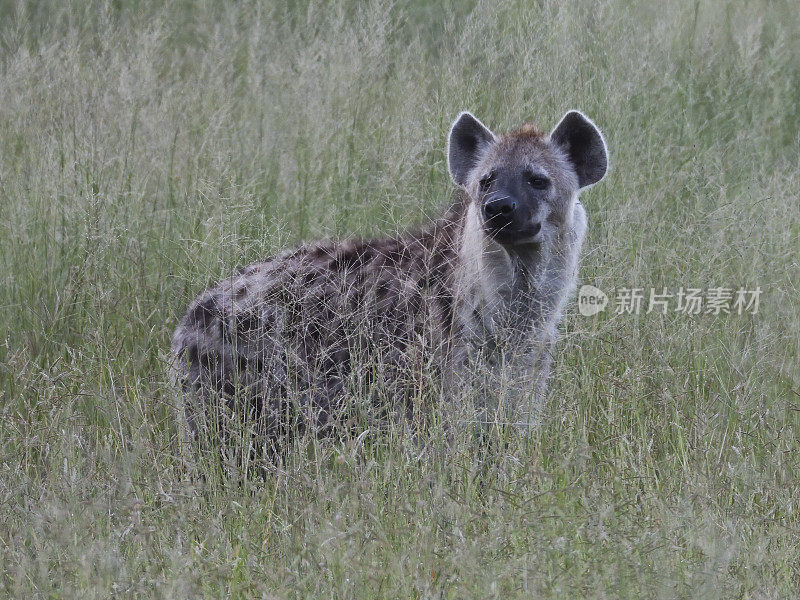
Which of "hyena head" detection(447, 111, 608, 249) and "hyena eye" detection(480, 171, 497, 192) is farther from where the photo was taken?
"hyena eye" detection(480, 171, 497, 192)

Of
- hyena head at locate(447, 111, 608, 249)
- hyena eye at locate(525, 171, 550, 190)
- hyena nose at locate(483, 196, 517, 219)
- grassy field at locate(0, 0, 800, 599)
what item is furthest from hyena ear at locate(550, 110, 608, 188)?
hyena nose at locate(483, 196, 517, 219)

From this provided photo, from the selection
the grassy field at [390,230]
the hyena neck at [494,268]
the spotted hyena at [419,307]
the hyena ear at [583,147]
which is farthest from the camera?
the hyena ear at [583,147]

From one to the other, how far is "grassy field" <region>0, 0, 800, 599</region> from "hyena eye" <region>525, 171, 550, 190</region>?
14.7 inches

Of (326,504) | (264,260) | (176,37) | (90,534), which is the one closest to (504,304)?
(264,260)

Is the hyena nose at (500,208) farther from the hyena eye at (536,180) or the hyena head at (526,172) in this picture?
the hyena eye at (536,180)

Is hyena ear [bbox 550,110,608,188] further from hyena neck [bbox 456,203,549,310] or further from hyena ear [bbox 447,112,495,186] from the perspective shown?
hyena neck [bbox 456,203,549,310]

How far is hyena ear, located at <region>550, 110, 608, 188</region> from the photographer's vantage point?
3.32 m

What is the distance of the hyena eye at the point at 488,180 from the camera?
10.5 feet

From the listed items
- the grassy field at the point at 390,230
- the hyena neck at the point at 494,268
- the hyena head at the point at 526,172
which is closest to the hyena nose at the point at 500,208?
the hyena head at the point at 526,172

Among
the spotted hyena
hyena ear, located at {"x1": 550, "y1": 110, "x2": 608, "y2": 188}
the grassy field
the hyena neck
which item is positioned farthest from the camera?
hyena ear, located at {"x1": 550, "y1": 110, "x2": 608, "y2": 188}

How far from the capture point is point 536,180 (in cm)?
318

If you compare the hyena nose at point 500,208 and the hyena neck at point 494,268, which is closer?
the hyena nose at point 500,208

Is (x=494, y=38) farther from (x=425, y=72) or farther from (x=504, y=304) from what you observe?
(x=504, y=304)

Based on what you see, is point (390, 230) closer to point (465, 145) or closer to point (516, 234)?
point (465, 145)
